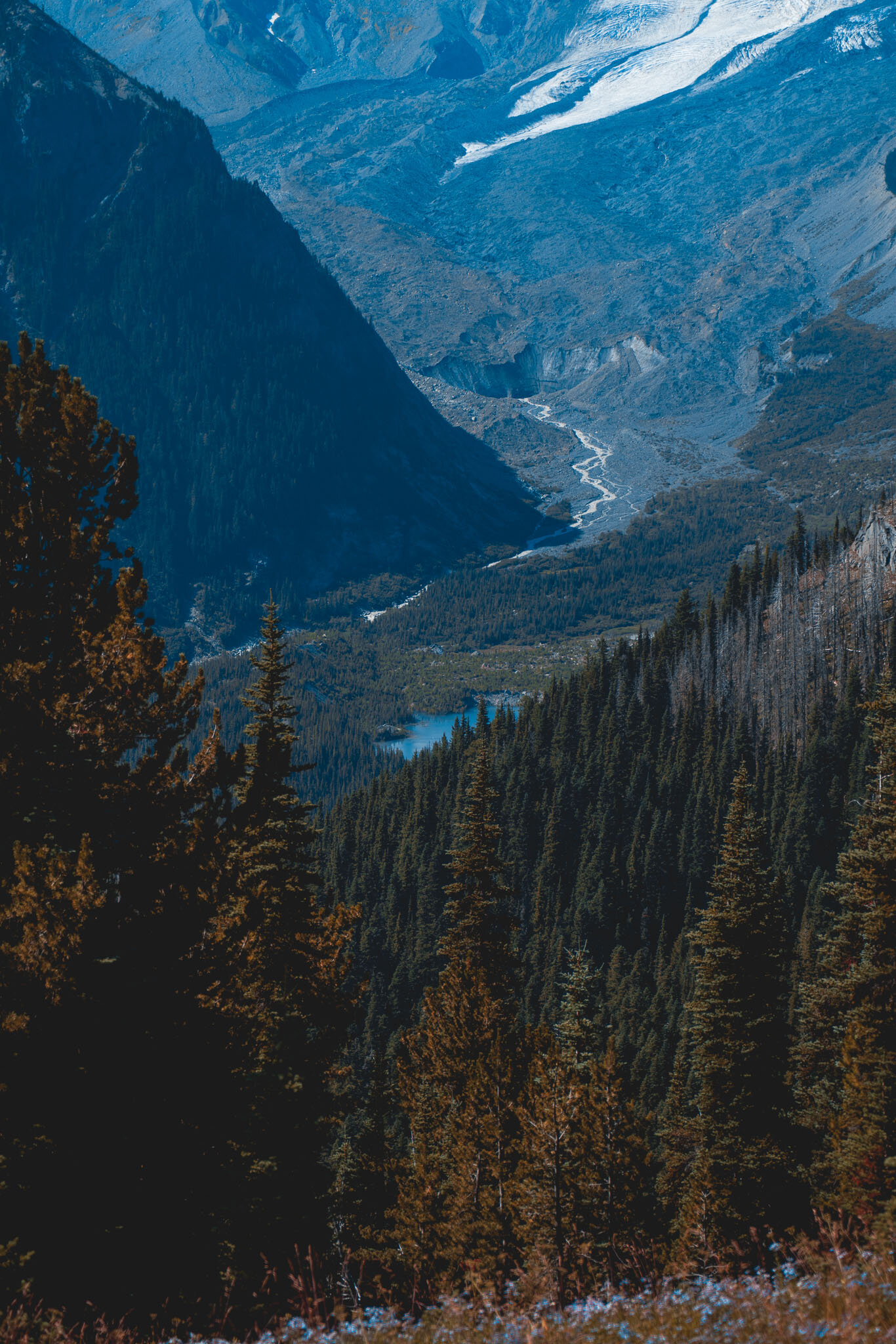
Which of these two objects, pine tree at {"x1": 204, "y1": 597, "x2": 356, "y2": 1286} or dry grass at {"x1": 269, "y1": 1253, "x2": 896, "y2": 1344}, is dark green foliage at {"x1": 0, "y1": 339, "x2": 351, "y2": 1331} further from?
dry grass at {"x1": 269, "y1": 1253, "x2": 896, "y2": 1344}

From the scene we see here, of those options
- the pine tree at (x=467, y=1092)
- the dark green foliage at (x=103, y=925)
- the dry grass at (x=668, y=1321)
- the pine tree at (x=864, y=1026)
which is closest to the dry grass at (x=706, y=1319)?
the dry grass at (x=668, y=1321)

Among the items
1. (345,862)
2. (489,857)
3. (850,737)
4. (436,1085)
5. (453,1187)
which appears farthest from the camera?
(345,862)

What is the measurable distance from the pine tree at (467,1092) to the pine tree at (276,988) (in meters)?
3.24

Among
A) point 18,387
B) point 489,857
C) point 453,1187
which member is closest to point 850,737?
point 489,857

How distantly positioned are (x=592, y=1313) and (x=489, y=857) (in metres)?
24.7

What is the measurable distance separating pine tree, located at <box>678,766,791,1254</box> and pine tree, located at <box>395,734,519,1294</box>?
226 inches

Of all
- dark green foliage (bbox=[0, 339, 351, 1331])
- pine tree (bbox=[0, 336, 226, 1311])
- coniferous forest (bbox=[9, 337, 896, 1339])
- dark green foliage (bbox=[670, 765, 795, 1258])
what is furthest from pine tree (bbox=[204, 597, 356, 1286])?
dark green foliage (bbox=[670, 765, 795, 1258])

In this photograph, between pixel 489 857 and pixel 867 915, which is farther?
pixel 489 857

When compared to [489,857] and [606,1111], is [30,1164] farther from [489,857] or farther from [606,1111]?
[489,857]

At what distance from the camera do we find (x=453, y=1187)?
1013 inches

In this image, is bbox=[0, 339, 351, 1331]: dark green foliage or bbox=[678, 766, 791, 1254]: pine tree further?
bbox=[678, 766, 791, 1254]: pine tree

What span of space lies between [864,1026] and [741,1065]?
157 inches

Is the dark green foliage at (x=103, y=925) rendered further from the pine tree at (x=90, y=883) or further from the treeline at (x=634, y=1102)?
the treeline at (x=634, y=1102)

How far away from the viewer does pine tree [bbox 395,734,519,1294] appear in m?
24.4
